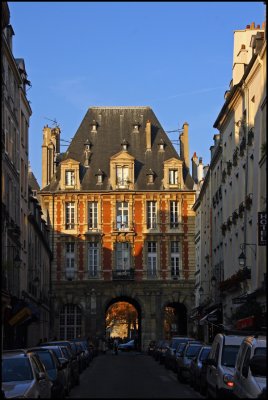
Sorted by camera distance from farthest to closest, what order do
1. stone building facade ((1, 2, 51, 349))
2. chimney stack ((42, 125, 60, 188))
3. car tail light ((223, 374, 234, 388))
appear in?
chimney stack ((42, 125, 60, 188)) → stone building facade ((1, 2, 51, 349)) → car tail light ((223, 374, 234, 388))

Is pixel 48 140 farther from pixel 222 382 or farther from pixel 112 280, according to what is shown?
pixel 222 382

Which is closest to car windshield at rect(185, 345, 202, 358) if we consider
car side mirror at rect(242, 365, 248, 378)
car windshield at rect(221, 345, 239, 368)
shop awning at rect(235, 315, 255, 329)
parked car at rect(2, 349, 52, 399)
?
shop awning at rect(235, 315, 255, 329)

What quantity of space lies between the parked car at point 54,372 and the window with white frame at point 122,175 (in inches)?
2260

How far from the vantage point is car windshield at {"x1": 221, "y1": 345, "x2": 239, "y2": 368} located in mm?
21234

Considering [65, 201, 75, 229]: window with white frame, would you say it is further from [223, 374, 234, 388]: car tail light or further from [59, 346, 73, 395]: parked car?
[223, 374, 234, 388]: car tail light

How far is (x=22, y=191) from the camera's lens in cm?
5331

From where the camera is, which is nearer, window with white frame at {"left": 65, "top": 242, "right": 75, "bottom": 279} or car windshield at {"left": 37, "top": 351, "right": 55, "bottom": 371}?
car windshield at {"left": 37, "top": 351, "right": 55, "bottom": 371}

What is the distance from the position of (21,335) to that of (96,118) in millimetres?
40032

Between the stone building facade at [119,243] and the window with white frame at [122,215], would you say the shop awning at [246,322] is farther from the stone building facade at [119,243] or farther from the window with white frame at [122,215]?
the window with white frame at [122,215]

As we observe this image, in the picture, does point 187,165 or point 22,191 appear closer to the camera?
point 22,191

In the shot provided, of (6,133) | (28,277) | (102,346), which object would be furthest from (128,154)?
(6,133)

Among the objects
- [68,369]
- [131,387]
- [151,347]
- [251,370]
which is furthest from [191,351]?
[151,347]

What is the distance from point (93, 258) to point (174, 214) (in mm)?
8674

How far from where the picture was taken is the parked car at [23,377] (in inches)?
675
